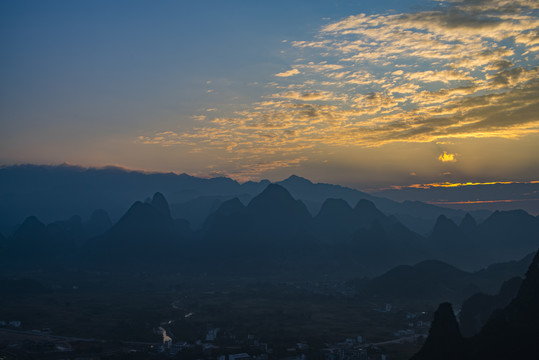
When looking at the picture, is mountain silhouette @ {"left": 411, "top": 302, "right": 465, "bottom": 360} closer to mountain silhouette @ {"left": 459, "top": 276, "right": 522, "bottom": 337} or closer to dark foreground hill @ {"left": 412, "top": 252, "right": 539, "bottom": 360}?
dark foreground hill @ {"left": 412, "top": 252, "right": 539, "bottom": 360}

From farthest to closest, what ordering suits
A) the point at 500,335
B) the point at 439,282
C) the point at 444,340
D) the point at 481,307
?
the point at 439,282
the point at 481,307
the point at 444,340
the point at 500,335

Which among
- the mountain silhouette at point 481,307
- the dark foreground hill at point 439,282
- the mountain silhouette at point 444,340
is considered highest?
the mountain silhouette at point 444,340

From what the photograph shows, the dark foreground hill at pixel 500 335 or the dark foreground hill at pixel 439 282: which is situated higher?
the dark foreground hill at pixel 500 335

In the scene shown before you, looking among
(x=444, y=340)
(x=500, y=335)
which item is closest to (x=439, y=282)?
(x=444, y=340)

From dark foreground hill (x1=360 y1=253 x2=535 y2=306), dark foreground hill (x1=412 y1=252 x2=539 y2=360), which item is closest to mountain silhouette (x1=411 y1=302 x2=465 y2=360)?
dark foreground hill (x1=412 y1=252 x2=539 y2=360)

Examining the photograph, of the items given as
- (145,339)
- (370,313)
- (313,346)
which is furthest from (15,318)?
(370,313)

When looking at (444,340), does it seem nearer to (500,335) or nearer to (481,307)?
(500,335)

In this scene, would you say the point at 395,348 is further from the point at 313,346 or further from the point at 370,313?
the point at 370,313

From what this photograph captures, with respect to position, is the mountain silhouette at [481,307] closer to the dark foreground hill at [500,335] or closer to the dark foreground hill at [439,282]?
the dark foreground hill at [500,335]

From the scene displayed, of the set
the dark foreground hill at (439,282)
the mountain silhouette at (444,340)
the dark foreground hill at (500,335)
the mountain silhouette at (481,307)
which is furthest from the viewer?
the dark foreground hill at (439,282)

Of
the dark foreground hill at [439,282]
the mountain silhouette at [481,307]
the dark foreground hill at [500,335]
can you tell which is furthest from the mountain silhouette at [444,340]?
the dark foreground hill at [439,282]
